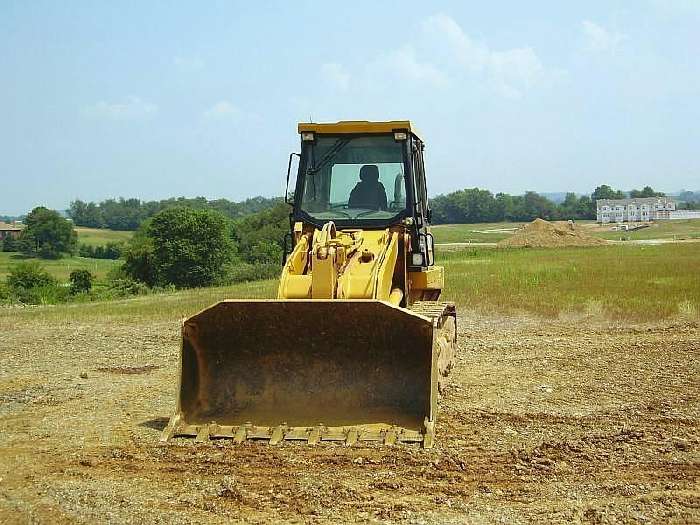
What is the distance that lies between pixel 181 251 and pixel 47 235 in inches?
1895

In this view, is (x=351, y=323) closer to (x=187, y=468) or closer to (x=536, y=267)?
(x=187, y=468)

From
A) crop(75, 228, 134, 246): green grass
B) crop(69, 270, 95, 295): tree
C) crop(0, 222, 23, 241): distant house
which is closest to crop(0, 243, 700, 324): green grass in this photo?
crop(69, 270, 95, 295): tree

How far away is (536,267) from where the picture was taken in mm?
32875

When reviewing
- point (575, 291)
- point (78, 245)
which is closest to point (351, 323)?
point (575, 291)

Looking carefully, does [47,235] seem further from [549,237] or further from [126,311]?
[126,311]

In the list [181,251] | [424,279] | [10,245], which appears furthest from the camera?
[10,245]

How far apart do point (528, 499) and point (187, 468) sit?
8.90 feet

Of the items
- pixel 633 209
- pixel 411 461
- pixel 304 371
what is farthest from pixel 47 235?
pixel 633 209

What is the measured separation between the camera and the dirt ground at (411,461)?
5.89 metres

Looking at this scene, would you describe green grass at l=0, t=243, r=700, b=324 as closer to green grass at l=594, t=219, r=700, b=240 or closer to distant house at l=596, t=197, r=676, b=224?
green grass at l=594, t=219, r=700, b=240

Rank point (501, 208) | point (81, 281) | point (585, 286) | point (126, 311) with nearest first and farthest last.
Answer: point (126, 311) → point (585, 286) → point (81, 281) → point (501, 208)

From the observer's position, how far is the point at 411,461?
693 centimetres

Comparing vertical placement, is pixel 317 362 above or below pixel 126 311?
above

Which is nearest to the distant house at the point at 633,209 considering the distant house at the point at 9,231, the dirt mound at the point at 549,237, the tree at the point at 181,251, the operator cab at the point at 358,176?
the dirt mound at the point at 549,237
